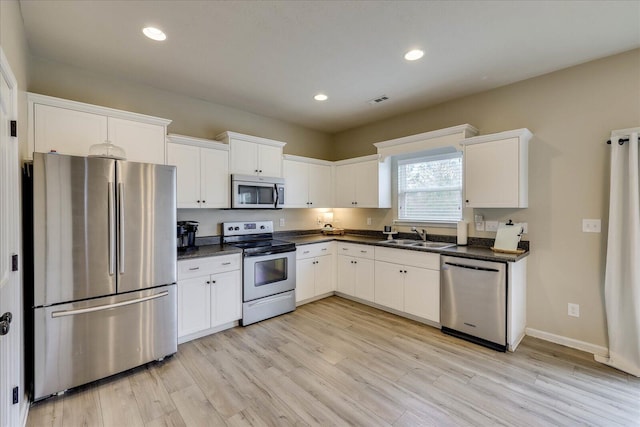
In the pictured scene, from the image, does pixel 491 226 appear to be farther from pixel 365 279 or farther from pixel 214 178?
pixel 214 178

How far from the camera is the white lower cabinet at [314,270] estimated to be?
3.89m

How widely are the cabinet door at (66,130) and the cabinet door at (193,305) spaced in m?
1.51

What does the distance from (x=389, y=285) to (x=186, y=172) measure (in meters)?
2.83

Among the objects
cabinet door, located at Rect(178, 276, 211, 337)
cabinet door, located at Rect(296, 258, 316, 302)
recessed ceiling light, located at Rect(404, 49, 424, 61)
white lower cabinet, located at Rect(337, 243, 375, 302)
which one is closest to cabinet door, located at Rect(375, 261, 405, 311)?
white lower cabinet, located at Rect(337, 243, 375, 302)

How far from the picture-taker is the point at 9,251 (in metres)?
1.59

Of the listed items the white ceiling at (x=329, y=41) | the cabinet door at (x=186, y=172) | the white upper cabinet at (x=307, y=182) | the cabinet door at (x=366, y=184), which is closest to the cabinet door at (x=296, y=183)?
the white upper cabinet at (x=307, y=182)

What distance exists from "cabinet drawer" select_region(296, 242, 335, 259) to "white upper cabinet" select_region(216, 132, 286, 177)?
3.66 ft

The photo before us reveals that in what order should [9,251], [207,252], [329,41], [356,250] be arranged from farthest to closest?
[356,250], [207,252], [329,41], [9,251]

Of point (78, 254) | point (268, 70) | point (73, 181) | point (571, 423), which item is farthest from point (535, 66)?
point (78, 254)

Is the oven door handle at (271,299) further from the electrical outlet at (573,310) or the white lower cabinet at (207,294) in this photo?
the electrical outlet at (573,310)

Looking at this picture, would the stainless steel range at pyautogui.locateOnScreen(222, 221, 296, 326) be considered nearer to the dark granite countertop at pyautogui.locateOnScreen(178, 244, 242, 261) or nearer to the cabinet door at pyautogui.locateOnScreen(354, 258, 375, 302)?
the dark granite countertop at pyautogui.locateOnScreen(178, 244, 242, 261)

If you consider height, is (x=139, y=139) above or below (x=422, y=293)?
above

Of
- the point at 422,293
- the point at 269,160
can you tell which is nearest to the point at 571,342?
the point at 422,293

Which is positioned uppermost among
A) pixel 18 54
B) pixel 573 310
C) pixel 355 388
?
pixel 18 54
